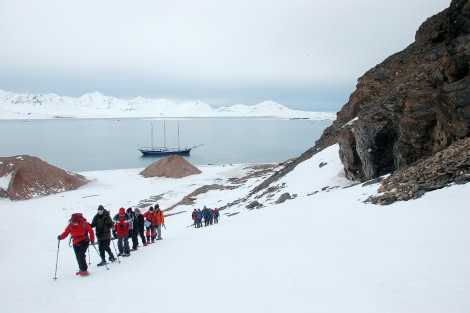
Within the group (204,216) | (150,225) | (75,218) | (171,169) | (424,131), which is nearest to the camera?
(75,218)

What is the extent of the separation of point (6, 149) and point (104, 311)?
370ft

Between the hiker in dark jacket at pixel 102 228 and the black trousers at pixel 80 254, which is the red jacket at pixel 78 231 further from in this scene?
the hiker in dark jacket at pixel 102 228

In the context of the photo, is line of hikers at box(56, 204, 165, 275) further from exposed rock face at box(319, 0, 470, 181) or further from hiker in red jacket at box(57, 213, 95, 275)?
exposed rock face at box(319, 0, 470, 181)

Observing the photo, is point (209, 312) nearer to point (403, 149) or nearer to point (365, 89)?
point (403, 149)

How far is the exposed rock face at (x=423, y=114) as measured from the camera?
11.1 meters

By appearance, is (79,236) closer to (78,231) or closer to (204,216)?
(78,231)

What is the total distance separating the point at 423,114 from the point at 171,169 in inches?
1648

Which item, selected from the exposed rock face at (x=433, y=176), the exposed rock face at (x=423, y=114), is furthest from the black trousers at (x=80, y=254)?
the exposed rock face at (x=423, y=114)

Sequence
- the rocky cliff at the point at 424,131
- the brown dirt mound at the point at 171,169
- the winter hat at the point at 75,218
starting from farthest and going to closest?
the brown dirt mound at the point at 171,169 → the rocky cliff at the point at 424,131 → the winter hat at the point at 75,218

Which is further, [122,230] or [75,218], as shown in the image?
[122,230]

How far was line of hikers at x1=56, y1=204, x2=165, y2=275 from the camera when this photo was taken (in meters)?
8.20

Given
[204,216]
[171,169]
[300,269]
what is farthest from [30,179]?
[300,269]

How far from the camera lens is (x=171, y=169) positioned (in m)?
51.2

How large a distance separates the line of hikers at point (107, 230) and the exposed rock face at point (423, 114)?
10.7 metres
